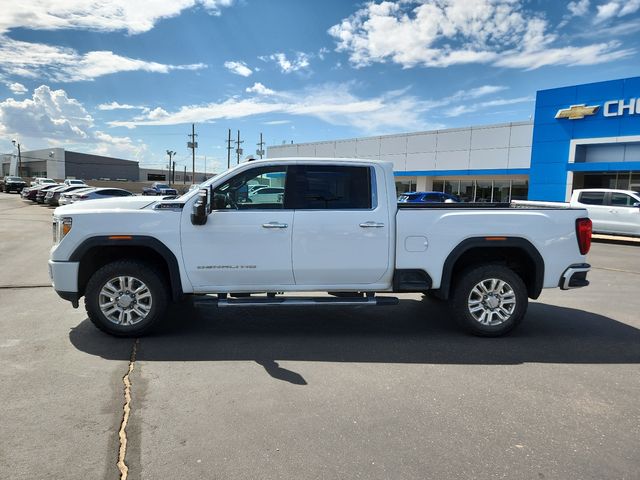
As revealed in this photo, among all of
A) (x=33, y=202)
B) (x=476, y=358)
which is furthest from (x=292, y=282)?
(x=33, y=202)

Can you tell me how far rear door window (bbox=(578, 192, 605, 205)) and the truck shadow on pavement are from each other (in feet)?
Result: 39.4

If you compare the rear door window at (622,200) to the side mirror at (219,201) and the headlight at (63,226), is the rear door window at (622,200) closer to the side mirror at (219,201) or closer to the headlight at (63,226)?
the side mirror at (219,201)

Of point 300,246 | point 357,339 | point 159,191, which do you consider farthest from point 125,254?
point 159,191

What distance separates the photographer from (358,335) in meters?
5.46

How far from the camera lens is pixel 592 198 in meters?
16.8

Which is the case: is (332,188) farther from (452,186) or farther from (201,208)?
(452,186)

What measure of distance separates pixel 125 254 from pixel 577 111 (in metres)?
26.0

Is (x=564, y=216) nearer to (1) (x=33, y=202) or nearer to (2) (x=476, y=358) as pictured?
(2) (x=476, y=358)

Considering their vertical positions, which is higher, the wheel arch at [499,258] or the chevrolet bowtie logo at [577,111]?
the chevrolet bowtie logo at [577,111]

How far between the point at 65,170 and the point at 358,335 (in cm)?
11068

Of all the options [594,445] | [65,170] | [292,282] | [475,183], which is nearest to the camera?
[594,445]

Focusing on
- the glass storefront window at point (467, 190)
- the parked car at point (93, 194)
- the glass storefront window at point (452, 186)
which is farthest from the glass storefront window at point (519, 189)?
the parked car at point (93, 194)

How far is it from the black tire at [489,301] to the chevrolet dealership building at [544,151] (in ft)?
73.2

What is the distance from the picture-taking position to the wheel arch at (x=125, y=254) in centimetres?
504
